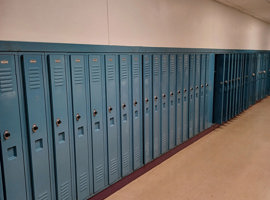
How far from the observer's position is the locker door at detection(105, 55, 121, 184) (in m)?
2.88

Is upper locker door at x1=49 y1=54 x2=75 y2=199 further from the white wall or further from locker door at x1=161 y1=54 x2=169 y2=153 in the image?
locker door at x1=161 y1=54 x2=169 y2=153

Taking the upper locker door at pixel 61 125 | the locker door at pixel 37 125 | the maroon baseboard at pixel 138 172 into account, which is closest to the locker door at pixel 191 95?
the maroon baseboard at pixel 138 172

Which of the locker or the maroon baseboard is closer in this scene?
the maroon baseboard

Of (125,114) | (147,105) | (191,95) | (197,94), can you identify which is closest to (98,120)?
(125,114)

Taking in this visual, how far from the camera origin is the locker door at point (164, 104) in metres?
3.84

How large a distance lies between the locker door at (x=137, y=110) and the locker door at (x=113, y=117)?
1.14ft

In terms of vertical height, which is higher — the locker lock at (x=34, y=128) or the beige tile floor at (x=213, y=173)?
the locker lock at (x=34, y=128)

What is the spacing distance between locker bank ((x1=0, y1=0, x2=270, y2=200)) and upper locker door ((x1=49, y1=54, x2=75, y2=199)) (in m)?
0.01

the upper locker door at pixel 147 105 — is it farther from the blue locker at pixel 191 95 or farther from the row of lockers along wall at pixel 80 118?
the blue locker at pixel 191 95

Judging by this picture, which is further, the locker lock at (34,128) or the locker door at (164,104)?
the locker door at (164,104)

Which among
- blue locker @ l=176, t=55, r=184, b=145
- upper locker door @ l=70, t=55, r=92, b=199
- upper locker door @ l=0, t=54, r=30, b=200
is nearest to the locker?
blue locker @ l=176, t=55, r=184, b=145

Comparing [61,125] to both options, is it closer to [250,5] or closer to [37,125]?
[37,125]

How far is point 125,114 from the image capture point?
3195 millimetres

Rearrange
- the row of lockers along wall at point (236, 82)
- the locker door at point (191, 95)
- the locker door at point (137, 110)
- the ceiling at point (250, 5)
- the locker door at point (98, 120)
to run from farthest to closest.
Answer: the row of lockers along wall at point (236, 82)
the ceiling at point (250, 5)
the locker door at point (191, 95)
the locker door at point (137, 110)
the locker door at point (98, 120)
